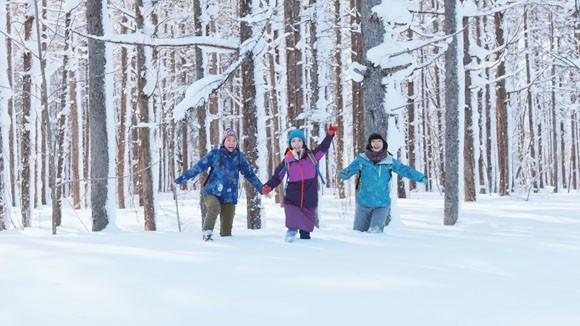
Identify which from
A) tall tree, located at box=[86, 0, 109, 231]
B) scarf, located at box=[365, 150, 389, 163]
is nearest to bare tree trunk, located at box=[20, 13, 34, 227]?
tall tree, located at box=[86, 0, 109, 231]

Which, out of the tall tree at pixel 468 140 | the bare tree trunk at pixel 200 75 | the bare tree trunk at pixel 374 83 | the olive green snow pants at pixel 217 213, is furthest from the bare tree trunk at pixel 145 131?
the tall tree at pixel 468 140

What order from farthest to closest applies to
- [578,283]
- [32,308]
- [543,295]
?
[578,283] < [543,295] < [32,308]

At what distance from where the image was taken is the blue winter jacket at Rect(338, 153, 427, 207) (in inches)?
268

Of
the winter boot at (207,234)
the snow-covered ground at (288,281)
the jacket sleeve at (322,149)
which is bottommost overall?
the snow-covered ground at (288,281)

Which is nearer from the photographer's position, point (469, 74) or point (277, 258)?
point (277, 258)

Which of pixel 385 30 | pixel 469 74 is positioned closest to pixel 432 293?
pixel 385 30

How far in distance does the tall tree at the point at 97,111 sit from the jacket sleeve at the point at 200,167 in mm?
3136

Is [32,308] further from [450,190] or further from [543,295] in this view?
[450,190]

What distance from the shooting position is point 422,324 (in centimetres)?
288

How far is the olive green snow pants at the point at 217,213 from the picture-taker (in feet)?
20.3

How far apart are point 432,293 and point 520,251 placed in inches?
93.8

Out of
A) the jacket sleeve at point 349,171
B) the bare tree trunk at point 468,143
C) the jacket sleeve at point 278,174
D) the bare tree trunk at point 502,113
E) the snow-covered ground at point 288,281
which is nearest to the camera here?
the snow-covered ground at point 288,281

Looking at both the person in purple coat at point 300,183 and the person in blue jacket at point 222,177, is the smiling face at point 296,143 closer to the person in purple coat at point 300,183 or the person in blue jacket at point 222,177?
the person in purple coat at point 300,183

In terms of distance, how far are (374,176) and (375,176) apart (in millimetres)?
13
